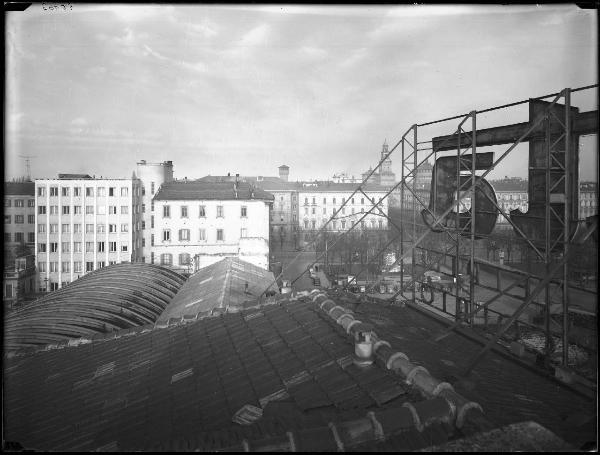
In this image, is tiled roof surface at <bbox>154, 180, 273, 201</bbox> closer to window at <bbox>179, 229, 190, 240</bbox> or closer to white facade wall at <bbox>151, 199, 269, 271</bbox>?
white facade wall at <bbox>151, 199, 269, 271</bbox>

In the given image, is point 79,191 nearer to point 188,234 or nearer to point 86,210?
point 86,210

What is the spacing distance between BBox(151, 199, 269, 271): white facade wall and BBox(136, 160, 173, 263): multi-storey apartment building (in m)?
7.58

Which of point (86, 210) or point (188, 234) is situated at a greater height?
point (86, 210)

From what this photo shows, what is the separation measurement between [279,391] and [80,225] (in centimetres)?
3430

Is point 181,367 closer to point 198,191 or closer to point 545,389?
point 545,389

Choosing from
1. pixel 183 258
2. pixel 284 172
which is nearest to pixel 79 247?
pixel 183 258

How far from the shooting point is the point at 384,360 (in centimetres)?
444

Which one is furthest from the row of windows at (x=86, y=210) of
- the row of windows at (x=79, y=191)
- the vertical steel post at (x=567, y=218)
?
the vertical steel post at (x=567, y=218)

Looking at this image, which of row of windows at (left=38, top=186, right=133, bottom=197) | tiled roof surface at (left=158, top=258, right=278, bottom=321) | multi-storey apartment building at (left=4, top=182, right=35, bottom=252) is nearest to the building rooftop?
tiled roof surface at (left=158, top=258, right=278, bottom=321)

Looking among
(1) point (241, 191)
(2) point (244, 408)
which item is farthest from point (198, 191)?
(2) point (244, 408)

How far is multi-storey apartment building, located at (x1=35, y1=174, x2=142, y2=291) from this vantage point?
108ft

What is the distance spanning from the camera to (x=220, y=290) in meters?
13.7

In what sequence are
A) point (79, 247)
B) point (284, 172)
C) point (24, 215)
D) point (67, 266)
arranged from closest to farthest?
point (24, 215) < point (67, 266) < point (79, 247) < point (284, 172)

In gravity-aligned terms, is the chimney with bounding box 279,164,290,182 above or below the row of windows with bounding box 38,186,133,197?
above
